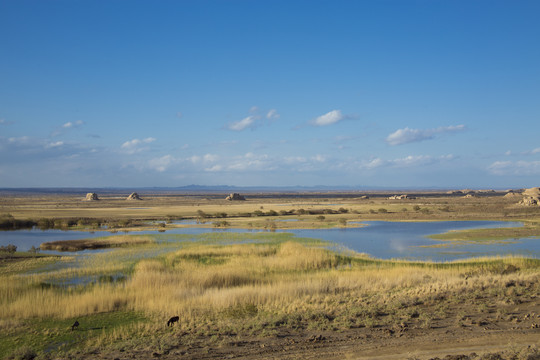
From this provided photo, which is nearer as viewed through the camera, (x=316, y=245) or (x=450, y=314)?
(x=450, y=314)

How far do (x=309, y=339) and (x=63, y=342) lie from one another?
23.3 ft

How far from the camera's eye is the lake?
99.4 feet

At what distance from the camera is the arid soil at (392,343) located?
34.7 ft

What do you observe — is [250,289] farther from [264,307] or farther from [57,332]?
[57,332]

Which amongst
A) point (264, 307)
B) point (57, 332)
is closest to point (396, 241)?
point (264, 307)

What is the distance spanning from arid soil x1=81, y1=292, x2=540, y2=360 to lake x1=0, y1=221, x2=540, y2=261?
1577 cm

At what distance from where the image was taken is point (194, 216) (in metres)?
68.7

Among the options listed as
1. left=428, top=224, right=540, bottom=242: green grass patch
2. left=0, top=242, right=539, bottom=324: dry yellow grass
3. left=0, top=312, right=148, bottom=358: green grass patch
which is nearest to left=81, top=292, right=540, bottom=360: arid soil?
left=0, top=312, right=148, bottom=358: green grass patch

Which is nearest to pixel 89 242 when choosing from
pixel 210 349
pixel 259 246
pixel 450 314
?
pixel 259 246

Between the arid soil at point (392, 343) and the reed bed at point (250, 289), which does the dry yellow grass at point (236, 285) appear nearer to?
the reed bed at point (250, 289)

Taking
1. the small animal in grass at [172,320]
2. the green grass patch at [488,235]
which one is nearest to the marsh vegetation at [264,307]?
the small animal in grass at [172,320]

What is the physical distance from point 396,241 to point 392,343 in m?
27.5

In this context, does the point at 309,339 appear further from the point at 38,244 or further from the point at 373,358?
the point at 38,244

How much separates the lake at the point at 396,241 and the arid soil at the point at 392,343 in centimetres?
1577
